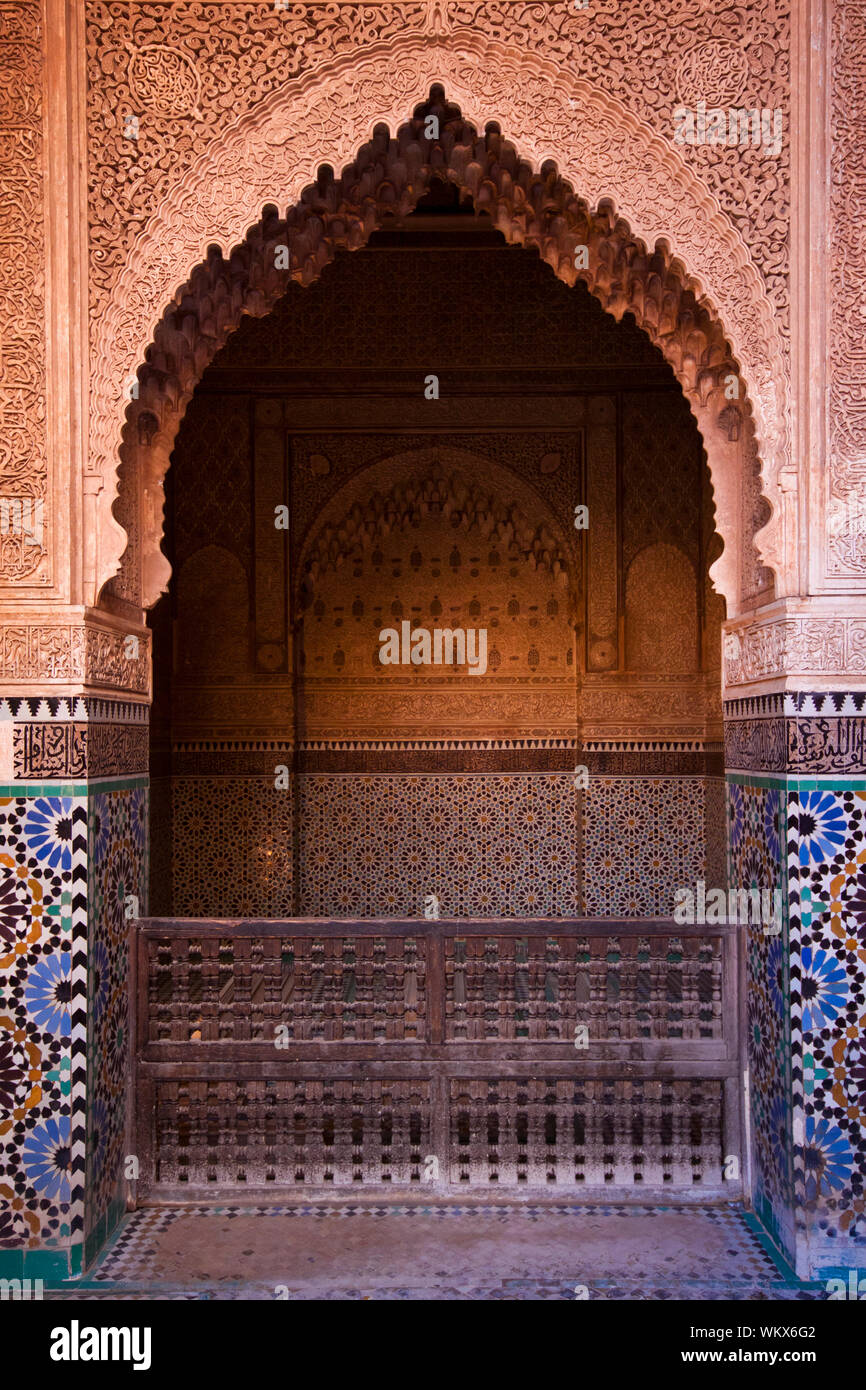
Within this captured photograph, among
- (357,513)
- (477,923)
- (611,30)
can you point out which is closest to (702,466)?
(357,513)

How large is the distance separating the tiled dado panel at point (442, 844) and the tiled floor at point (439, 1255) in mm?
2461

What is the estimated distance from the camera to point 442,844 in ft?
17.1

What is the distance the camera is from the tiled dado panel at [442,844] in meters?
5.14

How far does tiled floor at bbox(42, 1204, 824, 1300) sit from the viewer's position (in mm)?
2332

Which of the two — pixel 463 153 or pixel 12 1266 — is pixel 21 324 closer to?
pixel 463 153

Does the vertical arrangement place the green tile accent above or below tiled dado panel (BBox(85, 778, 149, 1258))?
below

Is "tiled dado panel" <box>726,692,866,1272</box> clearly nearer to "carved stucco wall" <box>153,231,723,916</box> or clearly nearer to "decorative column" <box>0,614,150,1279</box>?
"decorative column" <box>0,614,150,1279</box>

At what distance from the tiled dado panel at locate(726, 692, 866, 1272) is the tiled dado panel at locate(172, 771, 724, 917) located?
2606mm

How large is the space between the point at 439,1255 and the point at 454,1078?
0.42 meters

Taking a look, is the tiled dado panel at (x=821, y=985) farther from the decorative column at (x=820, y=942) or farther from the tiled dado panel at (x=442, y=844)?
the tiled dado panel at (x=442, y=844)

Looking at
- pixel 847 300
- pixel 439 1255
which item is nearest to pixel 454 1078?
pixel 439 1255

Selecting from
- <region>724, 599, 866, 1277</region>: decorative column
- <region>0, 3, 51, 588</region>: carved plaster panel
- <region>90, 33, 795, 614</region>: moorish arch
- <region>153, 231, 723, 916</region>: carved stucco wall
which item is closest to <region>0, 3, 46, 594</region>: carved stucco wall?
<region>0, 3, 51, 588</region>: carved plaster panel

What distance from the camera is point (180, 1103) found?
2777 millimetres
